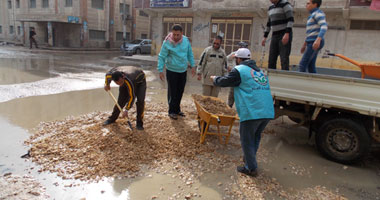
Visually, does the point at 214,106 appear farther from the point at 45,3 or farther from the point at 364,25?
the point at 45,3

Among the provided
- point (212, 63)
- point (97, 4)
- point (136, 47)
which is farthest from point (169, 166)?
point (97, 4)

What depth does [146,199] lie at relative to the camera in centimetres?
307

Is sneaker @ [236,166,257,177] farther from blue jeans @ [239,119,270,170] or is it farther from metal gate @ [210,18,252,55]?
metal gate @ [210,18,252,55]

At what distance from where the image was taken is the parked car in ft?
74.9

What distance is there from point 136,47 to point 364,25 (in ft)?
56.2

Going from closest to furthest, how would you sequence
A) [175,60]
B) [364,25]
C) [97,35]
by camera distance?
[175,60], [364,25], [97,35]

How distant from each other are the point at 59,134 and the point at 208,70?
124 inches

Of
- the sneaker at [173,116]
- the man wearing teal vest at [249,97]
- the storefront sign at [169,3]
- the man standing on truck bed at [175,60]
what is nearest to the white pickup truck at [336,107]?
the man wearing teal vest at [249,97]

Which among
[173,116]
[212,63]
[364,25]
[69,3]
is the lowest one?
[173,116]

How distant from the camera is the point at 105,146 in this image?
4098mm

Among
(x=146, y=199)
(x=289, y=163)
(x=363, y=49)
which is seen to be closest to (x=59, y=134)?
(x=146, y=199)

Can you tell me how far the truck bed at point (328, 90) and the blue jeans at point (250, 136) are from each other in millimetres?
1122

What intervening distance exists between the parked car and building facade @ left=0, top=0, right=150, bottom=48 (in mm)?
3871

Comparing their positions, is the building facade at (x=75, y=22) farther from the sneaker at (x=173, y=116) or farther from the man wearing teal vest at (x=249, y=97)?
the man wearing teal vest at (x=249, y=97)
